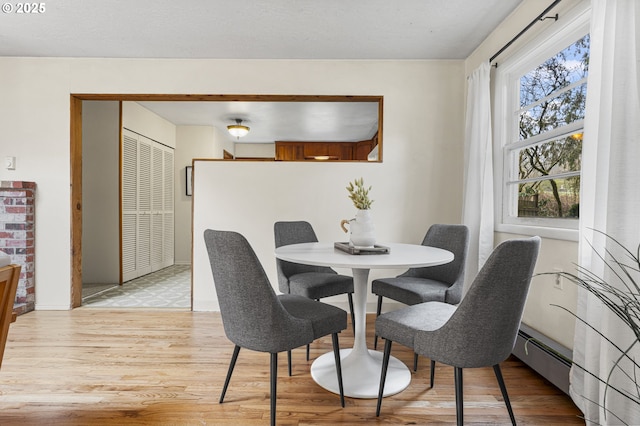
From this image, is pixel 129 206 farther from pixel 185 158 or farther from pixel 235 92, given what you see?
pixel 235 92

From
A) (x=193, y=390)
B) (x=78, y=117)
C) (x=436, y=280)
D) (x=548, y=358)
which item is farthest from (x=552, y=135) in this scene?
(x=78, y=117)

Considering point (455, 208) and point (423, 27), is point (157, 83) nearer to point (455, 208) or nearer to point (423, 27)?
point (423, 27)

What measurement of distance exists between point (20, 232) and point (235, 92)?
2345 millimetres

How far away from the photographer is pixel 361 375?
2070 mm

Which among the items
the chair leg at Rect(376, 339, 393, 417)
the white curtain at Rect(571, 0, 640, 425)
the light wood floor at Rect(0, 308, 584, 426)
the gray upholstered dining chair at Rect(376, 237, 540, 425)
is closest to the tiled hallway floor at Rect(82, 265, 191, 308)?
the light wood floor at Rect(0, 308, 584, 426)

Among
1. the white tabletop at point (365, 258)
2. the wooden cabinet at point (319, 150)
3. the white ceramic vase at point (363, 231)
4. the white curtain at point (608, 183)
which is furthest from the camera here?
the wooden cabinet at point (319, 150)

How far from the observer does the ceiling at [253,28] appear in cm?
252

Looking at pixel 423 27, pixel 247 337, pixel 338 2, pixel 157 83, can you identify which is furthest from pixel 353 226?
pixel 157 83

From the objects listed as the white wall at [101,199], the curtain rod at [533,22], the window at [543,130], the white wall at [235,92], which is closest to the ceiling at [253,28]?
the white wall at [235,92]

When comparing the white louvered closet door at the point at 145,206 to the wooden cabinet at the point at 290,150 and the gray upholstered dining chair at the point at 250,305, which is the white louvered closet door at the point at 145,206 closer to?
the wooden cabinet at the point at 290,150

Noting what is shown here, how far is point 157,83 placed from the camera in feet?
11.3

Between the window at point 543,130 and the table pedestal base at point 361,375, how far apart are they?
1.25m

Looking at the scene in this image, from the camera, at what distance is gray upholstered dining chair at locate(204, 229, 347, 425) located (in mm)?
1513

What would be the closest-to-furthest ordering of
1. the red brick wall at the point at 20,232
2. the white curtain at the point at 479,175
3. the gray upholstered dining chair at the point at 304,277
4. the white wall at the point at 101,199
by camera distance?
the gray upholstered dining chair at the point at 304,277 → the white curtain at the point at 479,175 → the red brick wall at the point at 20,232 → the white wall at the point at 101,199
